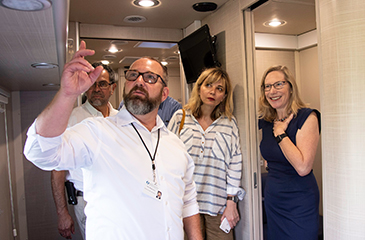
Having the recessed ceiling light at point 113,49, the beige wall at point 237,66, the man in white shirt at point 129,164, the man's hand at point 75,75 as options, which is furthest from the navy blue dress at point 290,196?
the recessed ceiling light at point 113,49

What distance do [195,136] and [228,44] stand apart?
36.6 inches

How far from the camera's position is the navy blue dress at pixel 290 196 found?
208 cm

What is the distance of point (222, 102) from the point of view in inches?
108

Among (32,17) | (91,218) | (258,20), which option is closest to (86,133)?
(91,218)

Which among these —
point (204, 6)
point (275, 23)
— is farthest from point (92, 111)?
point (275, 23)

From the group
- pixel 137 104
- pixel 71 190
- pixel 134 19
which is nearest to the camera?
pixel 137 104

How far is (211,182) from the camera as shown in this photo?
259 centimetres

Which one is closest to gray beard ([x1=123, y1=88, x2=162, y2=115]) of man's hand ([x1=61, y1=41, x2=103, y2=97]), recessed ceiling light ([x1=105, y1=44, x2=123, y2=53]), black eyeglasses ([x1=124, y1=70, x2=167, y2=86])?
black eyeglasses ([x1=124, y1=70, x2=167, y2=86])

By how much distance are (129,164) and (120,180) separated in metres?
0.09

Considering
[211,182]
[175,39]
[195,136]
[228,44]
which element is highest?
[175,39]

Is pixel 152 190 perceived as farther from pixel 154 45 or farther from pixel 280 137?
pixel 154 45

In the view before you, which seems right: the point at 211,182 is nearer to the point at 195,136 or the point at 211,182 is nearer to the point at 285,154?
the point at 195,136

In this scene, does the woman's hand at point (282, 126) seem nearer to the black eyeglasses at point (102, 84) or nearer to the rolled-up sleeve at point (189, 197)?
the rolled-up sleeve at point (189, 197)

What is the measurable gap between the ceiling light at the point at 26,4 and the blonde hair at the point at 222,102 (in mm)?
1885
